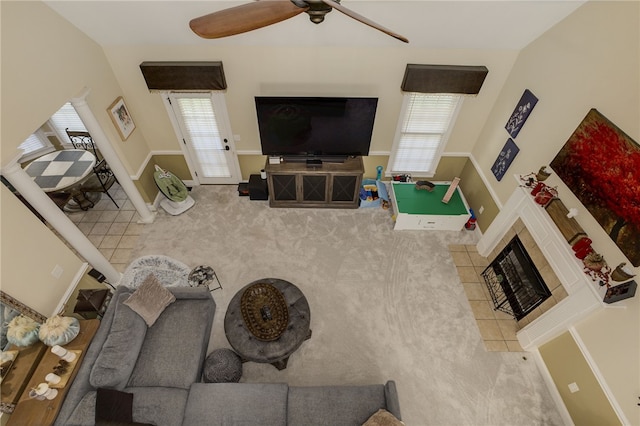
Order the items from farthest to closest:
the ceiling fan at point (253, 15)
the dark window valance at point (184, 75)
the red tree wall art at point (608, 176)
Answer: the dark window valance at point (184, 75), the red tree wall art at point (608, 176), the ceiling fan at point (253, 15)

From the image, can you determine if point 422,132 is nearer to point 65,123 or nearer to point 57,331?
point 57,331

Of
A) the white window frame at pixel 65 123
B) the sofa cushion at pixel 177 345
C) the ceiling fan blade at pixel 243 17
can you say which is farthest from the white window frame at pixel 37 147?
the ceiling fan blade at pixel 243 17

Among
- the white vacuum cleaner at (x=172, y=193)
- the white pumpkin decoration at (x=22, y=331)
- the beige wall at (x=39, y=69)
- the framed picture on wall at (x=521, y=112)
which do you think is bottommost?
the white vacuum cleaner at (x=172, y=193)

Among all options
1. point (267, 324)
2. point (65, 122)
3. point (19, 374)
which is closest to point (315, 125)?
point (267, 324)

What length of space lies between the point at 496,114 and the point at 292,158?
357 cm

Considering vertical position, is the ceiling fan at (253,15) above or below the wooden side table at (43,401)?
above

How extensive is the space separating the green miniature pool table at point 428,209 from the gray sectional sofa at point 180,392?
9.76ft

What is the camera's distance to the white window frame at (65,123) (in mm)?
6455

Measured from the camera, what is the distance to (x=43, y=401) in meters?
3.20

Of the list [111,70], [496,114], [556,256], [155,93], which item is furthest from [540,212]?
[111,70]

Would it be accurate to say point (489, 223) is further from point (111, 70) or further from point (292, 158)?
point (111, 70)

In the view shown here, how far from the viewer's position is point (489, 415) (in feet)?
12.8

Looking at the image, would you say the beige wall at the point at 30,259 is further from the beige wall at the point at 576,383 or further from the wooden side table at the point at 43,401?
the beige wall at the point at 576,383

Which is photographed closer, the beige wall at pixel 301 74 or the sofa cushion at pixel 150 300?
the sofa cushion at pixel 150 300
